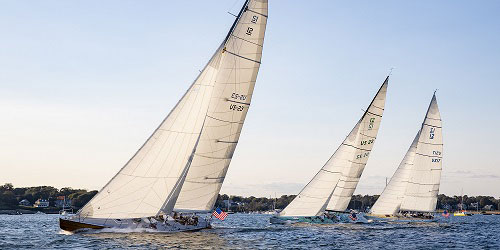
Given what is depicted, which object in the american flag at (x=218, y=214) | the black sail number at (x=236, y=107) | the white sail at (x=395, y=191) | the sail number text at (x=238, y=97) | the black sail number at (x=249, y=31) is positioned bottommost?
the american flag at (x=218, y=214)

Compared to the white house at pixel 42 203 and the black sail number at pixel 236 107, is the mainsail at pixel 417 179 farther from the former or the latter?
the white house at pixel 42 203

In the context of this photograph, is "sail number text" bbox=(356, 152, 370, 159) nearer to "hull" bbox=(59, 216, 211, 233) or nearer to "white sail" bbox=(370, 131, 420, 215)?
"white sail" bbox=(370, 131, 420, 215)

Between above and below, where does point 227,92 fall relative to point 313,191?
above

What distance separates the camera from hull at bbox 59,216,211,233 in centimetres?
3797

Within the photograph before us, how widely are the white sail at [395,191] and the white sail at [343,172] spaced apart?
8.96 m

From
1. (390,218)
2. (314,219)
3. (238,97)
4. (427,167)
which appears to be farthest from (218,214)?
(427,167)

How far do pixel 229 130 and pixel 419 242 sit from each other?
16.7m

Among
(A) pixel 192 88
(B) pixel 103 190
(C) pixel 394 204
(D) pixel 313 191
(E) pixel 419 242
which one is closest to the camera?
(B) pixel 103 190

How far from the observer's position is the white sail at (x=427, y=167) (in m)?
71.5

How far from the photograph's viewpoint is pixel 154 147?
3881 cm

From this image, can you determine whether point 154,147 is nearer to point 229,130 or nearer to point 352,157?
point 229,130

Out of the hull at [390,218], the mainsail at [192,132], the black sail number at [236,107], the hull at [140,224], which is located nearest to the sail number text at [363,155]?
the hull at [390,218]

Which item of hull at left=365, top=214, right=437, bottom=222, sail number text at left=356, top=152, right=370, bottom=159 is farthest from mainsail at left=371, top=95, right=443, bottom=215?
sail number text at left=356, top=152, right=370, bottom=159

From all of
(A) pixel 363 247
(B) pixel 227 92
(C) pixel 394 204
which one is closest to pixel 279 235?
(A) pixel 363 247
